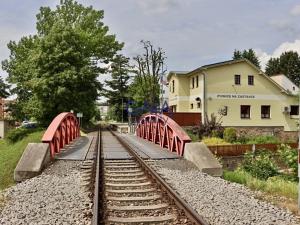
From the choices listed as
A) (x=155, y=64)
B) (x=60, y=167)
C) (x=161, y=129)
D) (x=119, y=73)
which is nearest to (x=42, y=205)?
(x=60, y=167)

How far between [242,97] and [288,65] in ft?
142

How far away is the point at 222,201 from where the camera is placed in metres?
7.91

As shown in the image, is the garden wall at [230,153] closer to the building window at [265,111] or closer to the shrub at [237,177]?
the shrub at [237,177]

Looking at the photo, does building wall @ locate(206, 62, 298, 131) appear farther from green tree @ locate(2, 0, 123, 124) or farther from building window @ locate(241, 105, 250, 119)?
green tree @ locate(2, 0, 123, 124)

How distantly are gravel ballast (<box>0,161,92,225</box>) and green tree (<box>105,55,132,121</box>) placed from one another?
67.8 m

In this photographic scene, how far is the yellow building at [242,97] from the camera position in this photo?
40656 mm

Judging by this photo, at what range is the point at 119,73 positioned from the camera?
8006 cm

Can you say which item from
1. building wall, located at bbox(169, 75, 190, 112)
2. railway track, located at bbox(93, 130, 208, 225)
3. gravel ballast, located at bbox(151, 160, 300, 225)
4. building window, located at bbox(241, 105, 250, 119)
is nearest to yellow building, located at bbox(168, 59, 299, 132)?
building window, located at bbox(241, 105, 250, 119)

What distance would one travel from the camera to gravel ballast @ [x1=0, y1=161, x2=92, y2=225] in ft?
22.0

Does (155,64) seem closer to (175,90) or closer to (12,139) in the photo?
(175,90)

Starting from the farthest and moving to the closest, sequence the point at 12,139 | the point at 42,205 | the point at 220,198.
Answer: the point at 12,139 → the point at 220,198 → the point at 42,205

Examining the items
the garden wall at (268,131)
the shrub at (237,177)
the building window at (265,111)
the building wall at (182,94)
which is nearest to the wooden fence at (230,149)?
the shrub at (237,177)

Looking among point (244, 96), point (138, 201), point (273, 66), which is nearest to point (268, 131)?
point (244, 96)

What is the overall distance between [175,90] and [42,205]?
1523 inches
